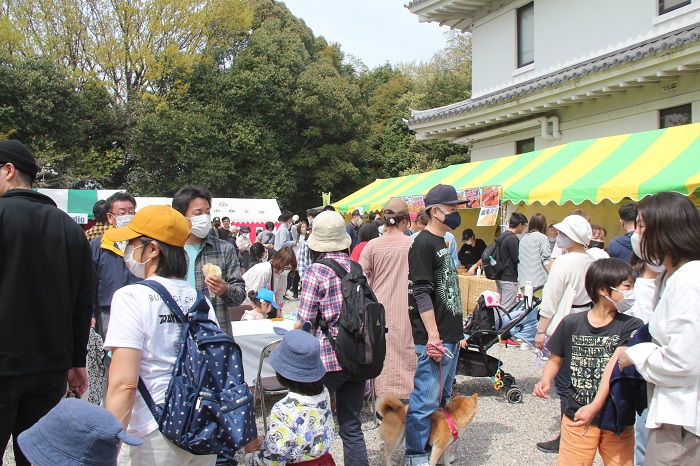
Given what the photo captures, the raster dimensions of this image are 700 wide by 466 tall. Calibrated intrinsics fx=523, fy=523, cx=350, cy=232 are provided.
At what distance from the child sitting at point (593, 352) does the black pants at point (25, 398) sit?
8.13 feet

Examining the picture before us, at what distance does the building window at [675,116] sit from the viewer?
Answer: 9.91 m

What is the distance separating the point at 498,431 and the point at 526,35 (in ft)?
39.7

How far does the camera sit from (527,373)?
6418mm

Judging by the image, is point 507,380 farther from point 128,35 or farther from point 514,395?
point 128,35

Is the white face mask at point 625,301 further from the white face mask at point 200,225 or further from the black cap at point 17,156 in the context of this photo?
the black cap at point 17,156

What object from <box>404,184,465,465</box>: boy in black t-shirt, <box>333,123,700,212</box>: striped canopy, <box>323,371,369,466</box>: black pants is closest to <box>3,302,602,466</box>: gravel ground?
<box>404,184,465,465</box>: boy in black t-shirt

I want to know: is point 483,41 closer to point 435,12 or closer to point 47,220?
point 435,12

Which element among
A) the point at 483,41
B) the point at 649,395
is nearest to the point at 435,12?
the point at 483,41

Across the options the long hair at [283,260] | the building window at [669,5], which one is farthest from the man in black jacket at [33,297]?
the building window at [669,5]

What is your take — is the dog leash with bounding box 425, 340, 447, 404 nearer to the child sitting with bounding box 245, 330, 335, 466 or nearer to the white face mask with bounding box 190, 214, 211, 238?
the child sitting with bounding box 245, 330, 335, 466

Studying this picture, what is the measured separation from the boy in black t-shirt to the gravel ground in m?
0.63

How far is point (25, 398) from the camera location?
2.33 metres

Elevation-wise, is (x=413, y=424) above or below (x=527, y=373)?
above

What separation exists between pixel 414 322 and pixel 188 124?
22460mm
